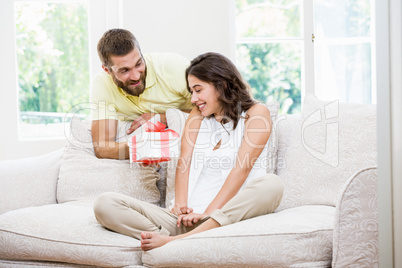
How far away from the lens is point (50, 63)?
3.05 m

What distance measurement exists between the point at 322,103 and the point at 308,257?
0.84 metres

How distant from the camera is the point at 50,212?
1878 millimetres

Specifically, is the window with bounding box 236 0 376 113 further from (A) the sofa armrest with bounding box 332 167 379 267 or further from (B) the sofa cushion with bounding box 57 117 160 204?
(A) the sofa armrest with bounding box 332 167 379 267

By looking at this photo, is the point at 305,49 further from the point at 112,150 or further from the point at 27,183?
the point at 27,183

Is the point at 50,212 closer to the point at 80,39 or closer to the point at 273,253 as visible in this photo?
the point at 273,253

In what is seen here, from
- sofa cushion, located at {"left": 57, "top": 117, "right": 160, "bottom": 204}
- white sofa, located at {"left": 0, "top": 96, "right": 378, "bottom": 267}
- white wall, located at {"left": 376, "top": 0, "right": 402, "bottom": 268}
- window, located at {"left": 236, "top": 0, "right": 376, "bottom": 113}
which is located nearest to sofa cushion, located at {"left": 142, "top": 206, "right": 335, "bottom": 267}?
white sofa, located at {"left": 0, "top": 96, "right": 378, "bottom": 267}

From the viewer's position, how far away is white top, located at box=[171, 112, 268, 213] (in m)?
1.98

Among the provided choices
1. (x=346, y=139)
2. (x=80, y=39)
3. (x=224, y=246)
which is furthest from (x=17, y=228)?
(x=80, y=39)

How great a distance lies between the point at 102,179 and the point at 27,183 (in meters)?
0.33

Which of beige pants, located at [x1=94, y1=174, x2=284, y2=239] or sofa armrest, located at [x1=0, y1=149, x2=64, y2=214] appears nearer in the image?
beige pants, located at [x1=94, y1=174, x2=284, y2=239]

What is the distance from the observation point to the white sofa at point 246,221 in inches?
57.2

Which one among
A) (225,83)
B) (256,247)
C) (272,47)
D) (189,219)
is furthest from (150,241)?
(272,47)

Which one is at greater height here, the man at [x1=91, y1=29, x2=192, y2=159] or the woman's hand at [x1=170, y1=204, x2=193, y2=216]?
the man at [x1=91, y1=29, x2=192, y2=159]

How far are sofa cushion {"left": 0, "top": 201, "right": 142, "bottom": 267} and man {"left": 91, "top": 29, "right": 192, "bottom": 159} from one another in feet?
1.79
